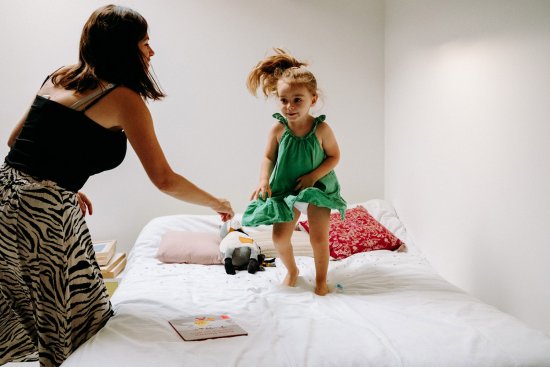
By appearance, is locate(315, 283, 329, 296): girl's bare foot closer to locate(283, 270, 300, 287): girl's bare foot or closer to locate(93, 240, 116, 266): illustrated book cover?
locate(283, 270, 300, 287): girl's bare foot

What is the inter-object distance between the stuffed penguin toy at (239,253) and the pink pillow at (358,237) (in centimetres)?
42

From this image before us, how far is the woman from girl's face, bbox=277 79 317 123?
0.63m

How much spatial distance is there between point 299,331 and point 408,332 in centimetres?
32

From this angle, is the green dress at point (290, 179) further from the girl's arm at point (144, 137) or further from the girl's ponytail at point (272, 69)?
the girl's arm at point (144, 137)

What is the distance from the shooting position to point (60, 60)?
10.0 ft

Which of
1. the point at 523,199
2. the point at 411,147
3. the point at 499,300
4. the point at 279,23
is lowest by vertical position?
the point at 499,300

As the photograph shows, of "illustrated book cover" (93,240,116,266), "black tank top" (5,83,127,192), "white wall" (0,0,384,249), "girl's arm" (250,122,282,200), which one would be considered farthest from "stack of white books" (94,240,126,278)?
"black tank top" (5,83,127,192)

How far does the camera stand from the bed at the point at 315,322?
1422 millimetres

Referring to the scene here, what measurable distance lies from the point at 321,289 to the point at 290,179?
0.45m

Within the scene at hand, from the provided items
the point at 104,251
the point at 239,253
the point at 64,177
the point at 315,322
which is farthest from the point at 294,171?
the point at 104,251

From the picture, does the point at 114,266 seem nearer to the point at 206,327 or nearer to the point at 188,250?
the point at 188,250

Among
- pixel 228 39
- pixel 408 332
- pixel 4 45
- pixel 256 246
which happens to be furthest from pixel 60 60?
pixel 408 332

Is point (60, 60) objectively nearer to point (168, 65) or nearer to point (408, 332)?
point (168, 65)

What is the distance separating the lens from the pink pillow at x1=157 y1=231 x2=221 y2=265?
254 cm
